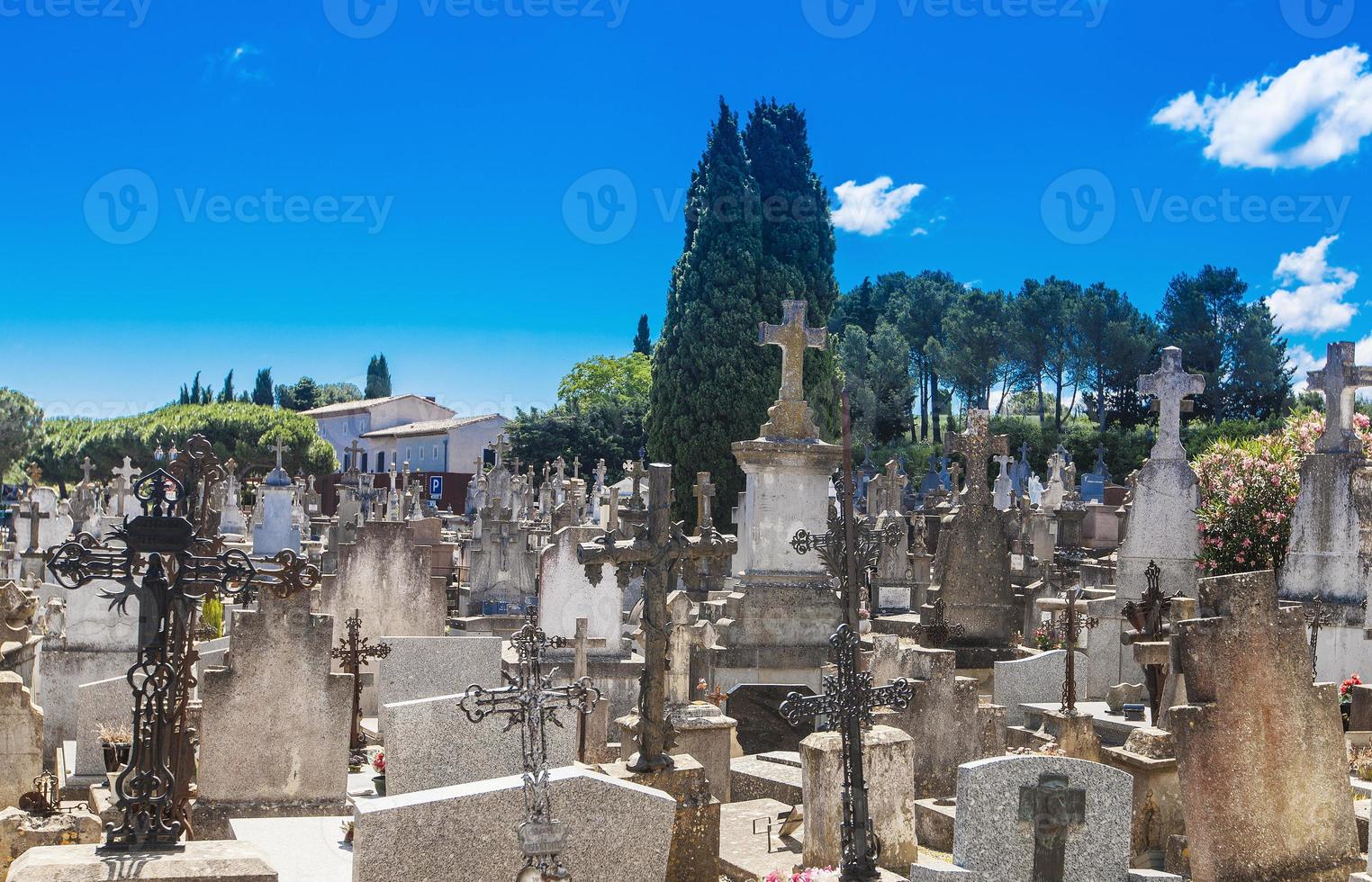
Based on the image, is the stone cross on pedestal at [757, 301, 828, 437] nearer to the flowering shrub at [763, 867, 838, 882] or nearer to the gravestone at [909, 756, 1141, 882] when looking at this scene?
the flowering shrub at [763, 867, 838, 882]

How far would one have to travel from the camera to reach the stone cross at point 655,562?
6277mm

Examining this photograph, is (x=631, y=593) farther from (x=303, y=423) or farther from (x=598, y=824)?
(x=303, y=423)

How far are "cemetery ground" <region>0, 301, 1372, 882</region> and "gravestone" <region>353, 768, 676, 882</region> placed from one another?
1 cm

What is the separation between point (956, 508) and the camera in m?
12.0

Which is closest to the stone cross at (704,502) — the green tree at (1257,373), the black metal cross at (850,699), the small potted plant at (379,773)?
the small potted plant at (379,773)

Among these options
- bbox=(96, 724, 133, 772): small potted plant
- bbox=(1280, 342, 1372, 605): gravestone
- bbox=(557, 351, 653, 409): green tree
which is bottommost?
bbox=(96, 724, 133, 772): small potted plant

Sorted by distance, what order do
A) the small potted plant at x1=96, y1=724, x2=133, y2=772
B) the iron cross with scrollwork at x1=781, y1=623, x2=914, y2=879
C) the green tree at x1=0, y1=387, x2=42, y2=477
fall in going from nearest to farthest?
1. the iron cross with scrollwork at x1=781, y1=623, x2=914, y2=879
2. the small potted plant at x1=96, y1=724, x2=133, y2=772
3. the green tree at x1=0, y1=387, x2=42, y2=477

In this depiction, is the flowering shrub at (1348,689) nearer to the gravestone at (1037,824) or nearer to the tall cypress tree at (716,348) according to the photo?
the gravestone at (1037,824)

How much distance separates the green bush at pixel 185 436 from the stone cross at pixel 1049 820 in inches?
2156

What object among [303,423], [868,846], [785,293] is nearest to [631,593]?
[868,846]

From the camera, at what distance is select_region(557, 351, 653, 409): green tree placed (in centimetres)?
6062

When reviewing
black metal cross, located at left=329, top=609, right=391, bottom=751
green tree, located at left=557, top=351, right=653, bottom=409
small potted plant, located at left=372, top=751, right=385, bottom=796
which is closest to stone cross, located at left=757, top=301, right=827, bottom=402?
black metal cross, located at left=329, top=609, right=391, bottom=751

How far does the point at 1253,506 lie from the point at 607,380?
5149cm

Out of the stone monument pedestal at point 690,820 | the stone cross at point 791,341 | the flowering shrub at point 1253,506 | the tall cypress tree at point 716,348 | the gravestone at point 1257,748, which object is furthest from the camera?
the tall cypress tree at point 716,348
